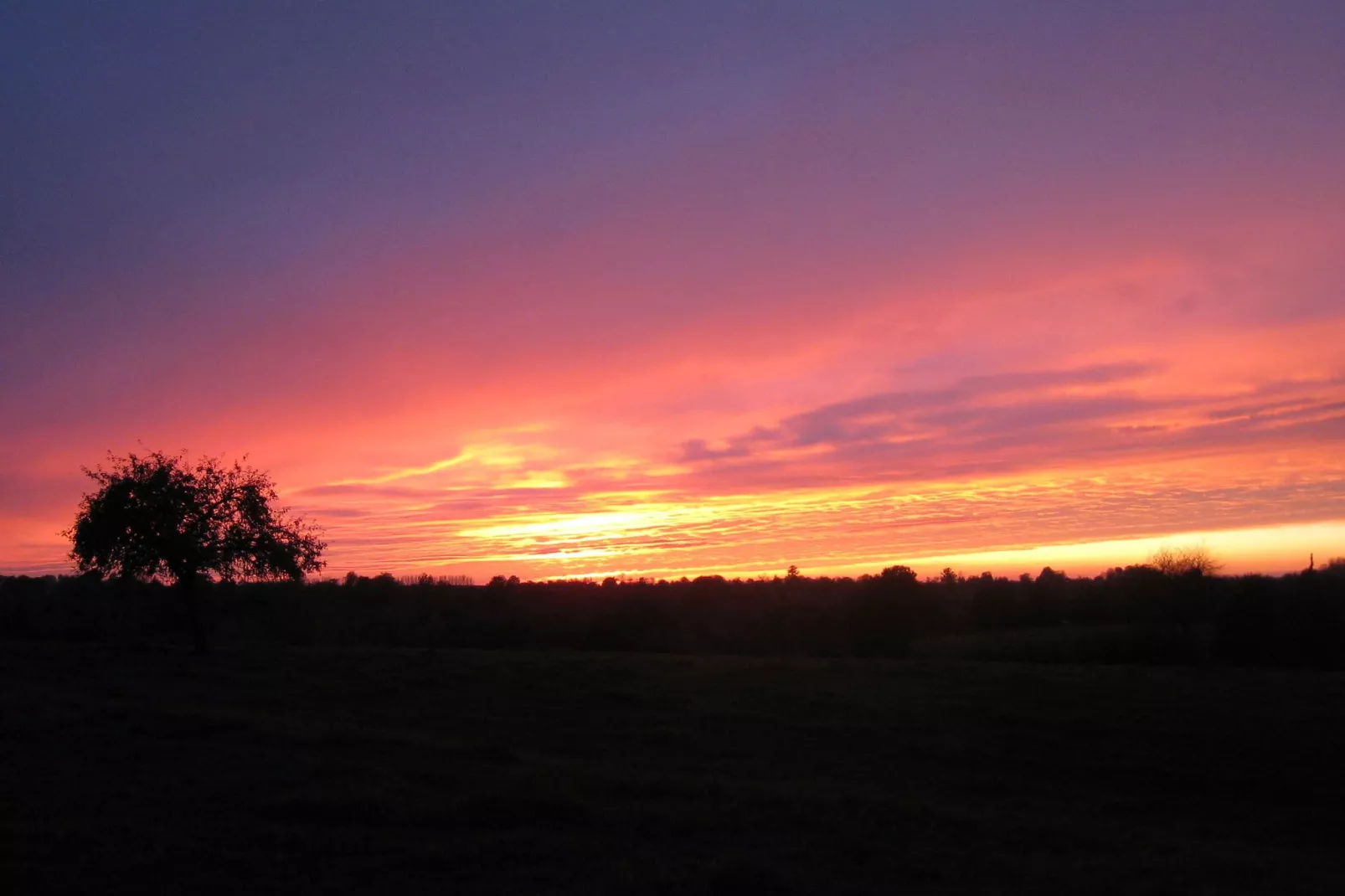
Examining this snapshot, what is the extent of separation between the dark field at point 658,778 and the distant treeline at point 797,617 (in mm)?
11143

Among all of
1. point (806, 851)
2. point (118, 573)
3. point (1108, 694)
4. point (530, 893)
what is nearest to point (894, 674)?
point (1108, 694)

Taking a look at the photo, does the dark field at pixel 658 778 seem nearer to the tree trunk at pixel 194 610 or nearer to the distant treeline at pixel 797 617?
the tree trunk at pixel 194 610

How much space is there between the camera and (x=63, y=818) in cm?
1427

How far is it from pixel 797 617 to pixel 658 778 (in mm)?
50486

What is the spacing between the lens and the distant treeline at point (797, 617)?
152 feet

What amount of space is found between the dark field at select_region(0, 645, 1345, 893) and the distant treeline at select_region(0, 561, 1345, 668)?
1114cm

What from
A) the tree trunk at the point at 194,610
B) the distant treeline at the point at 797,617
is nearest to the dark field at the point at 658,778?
the tree trunk at the point at 194,610

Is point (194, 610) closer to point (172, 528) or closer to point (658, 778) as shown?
A: point (172, 528)

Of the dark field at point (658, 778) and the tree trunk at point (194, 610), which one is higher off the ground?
the tree trunk at point (194, 610)

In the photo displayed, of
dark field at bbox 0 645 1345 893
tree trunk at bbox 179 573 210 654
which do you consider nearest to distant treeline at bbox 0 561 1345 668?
tree trunk at bbox 179 573 210 654

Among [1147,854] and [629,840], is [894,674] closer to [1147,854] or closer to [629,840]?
[1147,854]

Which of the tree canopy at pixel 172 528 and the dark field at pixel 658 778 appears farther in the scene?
the tree canopy at pixel 172 528

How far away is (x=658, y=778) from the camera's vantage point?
19656 mm

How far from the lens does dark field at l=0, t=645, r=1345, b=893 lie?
42.9 feet
